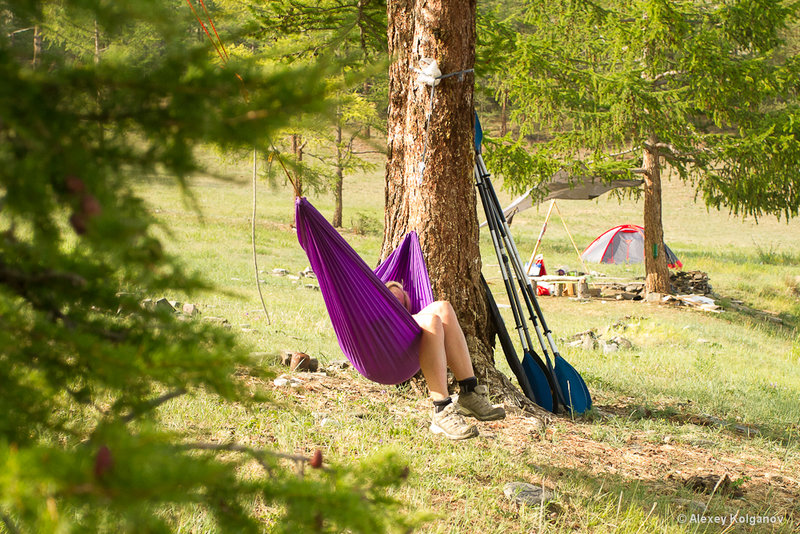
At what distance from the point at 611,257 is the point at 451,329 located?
1296 centimetres

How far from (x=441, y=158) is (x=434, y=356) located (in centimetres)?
115

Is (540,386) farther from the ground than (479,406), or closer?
closer

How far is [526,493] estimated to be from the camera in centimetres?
236

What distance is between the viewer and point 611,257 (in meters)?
14.9

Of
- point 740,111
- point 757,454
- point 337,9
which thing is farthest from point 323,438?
point 740,111

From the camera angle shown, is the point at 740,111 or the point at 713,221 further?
the point at 713,221

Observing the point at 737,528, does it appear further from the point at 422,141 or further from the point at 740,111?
the point at 740,111

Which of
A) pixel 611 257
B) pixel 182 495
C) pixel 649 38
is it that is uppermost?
pixel 649 38

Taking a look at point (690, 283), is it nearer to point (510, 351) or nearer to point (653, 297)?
point (653, 297)

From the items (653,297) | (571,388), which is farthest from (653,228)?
(571,388)

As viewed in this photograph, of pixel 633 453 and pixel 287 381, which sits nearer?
pixel 633 453

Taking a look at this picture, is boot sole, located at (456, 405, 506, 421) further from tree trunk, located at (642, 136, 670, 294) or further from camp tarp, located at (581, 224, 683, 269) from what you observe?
camp tarp, located at (581, 224, 683, 269)

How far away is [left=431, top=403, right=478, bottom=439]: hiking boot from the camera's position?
8.34 feet

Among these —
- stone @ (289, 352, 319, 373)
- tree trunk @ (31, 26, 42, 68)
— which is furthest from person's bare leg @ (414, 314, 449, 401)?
tree trunk @ (31, 26, 42, 68)
